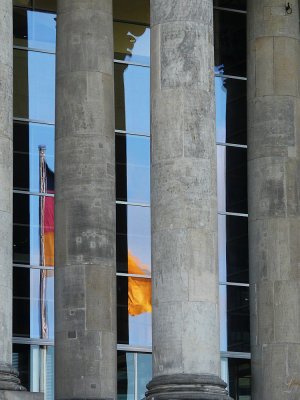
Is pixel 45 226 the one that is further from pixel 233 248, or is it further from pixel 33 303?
pixel 233 248

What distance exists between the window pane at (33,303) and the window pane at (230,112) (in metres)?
9.97

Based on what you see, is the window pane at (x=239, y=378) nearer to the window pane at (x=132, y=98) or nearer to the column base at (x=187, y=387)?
the window pane at (x=132, y=98)

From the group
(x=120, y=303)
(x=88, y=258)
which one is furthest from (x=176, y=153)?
(x=120, y=303)

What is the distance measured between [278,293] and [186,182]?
9.51 meters

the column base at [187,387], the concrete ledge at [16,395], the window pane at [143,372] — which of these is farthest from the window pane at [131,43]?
the concrete ledge at [16,395]

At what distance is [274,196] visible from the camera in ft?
184

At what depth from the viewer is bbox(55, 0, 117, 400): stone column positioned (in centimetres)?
5222

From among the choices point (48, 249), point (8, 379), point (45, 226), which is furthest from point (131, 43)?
point (8, 379)

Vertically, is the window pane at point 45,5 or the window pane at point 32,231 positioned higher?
the window pane at point 45,5

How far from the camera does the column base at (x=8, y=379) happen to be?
44.5 m

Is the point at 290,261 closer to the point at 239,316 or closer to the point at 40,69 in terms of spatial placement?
the point at 239,316

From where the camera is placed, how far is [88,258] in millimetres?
53375

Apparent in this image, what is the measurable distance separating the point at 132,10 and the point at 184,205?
19166 millimetres

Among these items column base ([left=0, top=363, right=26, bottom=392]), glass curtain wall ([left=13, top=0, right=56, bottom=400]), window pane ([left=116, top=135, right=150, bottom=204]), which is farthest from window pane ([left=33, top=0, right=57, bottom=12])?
column base ([left=0, top=363, right=26, bottom=392])
